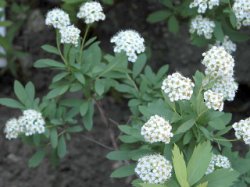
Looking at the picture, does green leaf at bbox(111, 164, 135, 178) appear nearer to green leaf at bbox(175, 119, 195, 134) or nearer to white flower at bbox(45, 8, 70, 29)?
green leaf at bbox(175, 119, 195, 134)

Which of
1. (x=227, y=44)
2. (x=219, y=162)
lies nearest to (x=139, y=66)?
(x=227, y=44)

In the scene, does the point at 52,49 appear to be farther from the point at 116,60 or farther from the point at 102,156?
the point at 102,156

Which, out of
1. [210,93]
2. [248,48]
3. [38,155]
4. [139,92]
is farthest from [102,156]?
[210,93]

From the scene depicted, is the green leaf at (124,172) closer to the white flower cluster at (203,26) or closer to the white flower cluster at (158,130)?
the white flower cluster at (158,130)

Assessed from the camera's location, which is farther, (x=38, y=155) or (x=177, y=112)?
(x=38, y=155)

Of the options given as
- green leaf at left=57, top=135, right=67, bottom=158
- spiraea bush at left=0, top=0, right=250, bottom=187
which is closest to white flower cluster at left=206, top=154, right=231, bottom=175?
spiraea bush at left=0, top=0, right=250, bottom=187

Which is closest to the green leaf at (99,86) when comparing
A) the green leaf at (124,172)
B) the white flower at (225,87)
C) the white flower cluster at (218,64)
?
the green leaf at (124,172)
